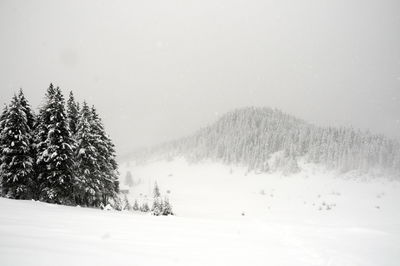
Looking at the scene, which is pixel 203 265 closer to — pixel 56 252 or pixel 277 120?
pixel 56 252

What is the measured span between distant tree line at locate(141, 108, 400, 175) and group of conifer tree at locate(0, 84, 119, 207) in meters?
52.9

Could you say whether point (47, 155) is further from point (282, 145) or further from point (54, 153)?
point (282, 145)

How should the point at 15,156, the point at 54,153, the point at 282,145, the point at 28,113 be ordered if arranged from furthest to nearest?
the point at 282,145 < the point at 28,113 < the point at 15,156 < the point at 54,153

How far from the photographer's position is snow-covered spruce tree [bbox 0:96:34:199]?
20047mm

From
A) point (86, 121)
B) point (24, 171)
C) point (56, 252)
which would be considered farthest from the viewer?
point (86, 121)

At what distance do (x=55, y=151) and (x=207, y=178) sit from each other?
57814 millimetres

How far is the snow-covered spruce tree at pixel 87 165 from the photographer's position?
23125 millimetres

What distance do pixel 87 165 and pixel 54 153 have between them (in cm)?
Answer: 431

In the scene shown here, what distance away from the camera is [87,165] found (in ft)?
77.9

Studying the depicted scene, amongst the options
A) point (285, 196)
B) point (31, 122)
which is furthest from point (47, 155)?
point (285, 196)

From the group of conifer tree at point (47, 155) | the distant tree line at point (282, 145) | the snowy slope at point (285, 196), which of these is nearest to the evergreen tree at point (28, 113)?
the group of conifer tree at point (47, 155)

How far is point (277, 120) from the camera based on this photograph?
321 feet

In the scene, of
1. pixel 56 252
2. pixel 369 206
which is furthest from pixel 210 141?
pixel 56 252

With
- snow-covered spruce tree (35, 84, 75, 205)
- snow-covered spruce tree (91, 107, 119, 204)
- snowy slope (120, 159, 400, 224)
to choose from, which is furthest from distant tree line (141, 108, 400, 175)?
snow-covered spruce tree (35, 84, 75, 205)
